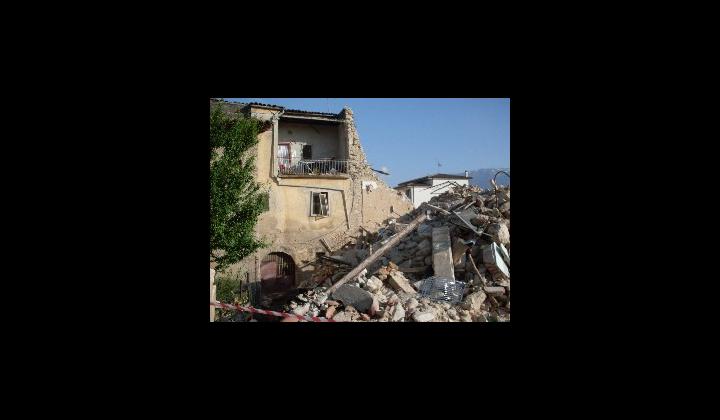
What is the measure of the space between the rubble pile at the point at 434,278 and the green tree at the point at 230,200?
2002 mm

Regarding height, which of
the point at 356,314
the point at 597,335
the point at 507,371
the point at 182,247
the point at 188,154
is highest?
the point at 188,154

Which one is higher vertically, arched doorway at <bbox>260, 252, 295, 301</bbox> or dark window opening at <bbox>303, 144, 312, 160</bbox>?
dark window opening at <bbox>303, 144, 312, 160</bbox>

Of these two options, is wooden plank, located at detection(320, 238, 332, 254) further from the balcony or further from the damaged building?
the balcony

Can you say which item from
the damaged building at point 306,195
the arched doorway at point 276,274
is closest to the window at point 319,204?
the damaged building at point 306,195

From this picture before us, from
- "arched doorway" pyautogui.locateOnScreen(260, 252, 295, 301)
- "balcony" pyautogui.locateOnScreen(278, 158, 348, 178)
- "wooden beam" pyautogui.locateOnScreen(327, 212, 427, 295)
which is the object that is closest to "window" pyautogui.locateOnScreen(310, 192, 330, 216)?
"balcony" pyautogui.locateOnScreen(278, 158, 348, 178)

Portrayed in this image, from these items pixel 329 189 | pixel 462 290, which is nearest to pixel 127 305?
pixel 462 290

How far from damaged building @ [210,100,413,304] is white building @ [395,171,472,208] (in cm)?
705

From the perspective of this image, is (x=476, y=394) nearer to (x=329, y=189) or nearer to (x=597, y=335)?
(x=597, y=335)

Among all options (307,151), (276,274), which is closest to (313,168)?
(307,151)

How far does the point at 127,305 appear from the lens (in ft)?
7.20

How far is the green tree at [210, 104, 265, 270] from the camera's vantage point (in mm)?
8750

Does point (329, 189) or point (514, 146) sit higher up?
point (329, 189)
